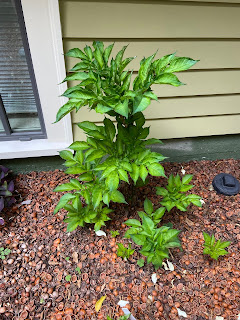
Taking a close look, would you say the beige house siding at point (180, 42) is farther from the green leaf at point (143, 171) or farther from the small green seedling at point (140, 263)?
the small green seedling at point (140, 263)

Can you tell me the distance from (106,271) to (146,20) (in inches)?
64.1

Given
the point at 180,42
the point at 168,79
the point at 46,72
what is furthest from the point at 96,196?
the point at 180,42

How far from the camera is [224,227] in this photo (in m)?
1.90

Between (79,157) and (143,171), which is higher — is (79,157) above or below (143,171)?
below

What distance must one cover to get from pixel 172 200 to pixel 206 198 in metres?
0.51

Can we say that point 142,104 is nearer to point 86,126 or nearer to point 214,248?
point 86,126

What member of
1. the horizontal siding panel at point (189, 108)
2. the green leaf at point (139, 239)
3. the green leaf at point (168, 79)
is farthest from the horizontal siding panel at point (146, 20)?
the green leaf at point (139, 239)

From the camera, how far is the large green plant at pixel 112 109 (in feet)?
3.56

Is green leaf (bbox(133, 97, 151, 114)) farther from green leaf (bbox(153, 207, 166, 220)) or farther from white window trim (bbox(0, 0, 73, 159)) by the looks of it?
green leaf (bbox(153, 207, 166, 220))

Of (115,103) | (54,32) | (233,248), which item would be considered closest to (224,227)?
(233,248)

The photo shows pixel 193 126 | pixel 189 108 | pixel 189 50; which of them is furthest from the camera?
pixel 193 126

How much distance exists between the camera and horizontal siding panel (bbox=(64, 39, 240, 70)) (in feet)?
5.60

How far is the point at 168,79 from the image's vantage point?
1077 mm

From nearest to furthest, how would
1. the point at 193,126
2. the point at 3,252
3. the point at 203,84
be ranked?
the point at 3,252
the point at 203,84
the point at 193,126
